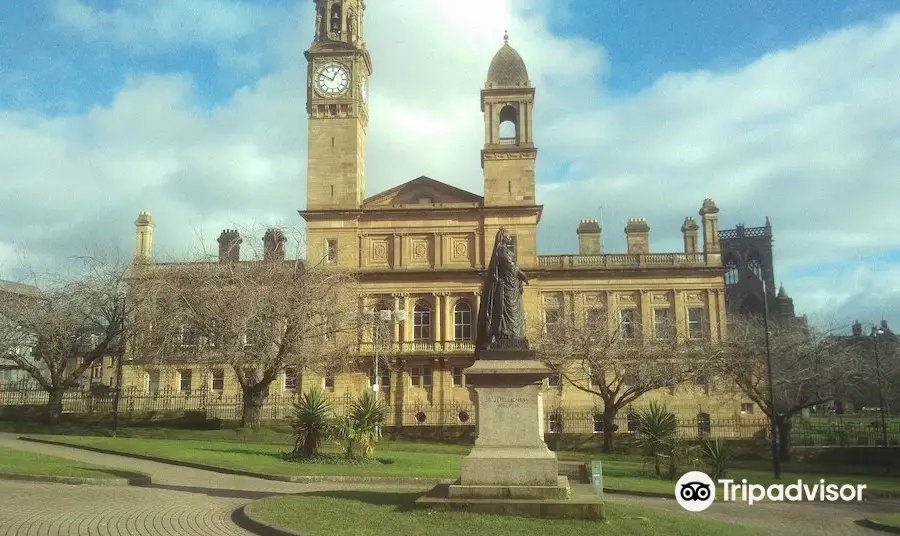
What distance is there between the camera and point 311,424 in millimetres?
21672

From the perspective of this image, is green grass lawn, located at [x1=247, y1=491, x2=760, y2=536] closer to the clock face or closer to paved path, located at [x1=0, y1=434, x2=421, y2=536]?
paved path, located at [x1=0, y1=434, x2=421, y2=536]

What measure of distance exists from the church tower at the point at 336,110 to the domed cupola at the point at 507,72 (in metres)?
8.99

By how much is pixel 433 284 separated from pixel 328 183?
32.0 feet

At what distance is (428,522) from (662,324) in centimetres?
3794

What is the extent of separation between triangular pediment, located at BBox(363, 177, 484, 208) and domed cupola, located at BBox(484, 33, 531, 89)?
24.9 ft

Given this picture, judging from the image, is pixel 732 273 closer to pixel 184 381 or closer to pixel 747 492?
pixel 184 381

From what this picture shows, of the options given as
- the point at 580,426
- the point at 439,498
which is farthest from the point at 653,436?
the point at 580,426

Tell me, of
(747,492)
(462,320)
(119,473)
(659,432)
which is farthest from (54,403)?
(747,492)

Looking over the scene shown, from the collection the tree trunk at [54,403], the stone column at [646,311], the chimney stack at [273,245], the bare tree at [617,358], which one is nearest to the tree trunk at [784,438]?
the bare tree at [617,358]

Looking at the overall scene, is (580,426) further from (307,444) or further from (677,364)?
(307,444)

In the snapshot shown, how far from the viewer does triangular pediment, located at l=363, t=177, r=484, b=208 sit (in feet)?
164

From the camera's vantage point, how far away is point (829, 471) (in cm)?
2770

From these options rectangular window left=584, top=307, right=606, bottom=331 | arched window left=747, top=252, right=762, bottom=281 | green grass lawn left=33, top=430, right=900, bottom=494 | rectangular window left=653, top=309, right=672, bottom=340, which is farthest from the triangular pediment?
arched window left=747, top=252, right=762, bottom=281

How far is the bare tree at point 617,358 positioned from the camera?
1344 inches
